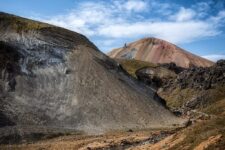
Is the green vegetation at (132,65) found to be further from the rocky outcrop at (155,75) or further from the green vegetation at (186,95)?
the green vegetation at (186,95)

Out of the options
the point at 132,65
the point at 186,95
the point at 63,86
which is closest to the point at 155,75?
the point at 132,65

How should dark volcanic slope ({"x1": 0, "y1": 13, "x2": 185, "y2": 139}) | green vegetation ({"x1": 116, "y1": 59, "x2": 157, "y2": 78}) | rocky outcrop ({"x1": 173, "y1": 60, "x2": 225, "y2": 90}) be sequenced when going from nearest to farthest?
1. dark volcanic slope ({"x1": 0, "y1": 13, "x2": 185, "y2": 139})
2. rocky outcrop ({"x1": 173, "y1": 60, "x2": 225, "y2": 90})
3. green vegetation ({"x1": 116, "y1": 59, "x2": 157, "y2": 78})

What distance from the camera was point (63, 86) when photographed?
243 ft

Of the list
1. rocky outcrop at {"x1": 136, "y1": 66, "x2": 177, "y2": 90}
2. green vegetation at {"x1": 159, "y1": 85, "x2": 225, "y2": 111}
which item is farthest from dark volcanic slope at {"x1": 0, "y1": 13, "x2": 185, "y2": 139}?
rocky outcrop at {"x1": 136, "y1": 66, "x2": 177, "y2": 90}

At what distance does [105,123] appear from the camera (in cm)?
6562

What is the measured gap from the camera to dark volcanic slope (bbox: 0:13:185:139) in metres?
65.8

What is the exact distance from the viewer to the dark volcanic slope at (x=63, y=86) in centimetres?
6575

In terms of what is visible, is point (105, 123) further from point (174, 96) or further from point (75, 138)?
point (174, 96)

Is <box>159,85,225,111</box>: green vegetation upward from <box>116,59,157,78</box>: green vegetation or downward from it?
downward

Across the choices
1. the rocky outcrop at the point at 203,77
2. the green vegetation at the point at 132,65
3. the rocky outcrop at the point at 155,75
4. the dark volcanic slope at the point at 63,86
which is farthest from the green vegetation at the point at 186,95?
the green vegetation at the point at 132,65

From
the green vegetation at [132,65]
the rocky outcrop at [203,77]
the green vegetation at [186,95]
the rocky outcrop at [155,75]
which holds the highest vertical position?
the green vegetation at [132,65]

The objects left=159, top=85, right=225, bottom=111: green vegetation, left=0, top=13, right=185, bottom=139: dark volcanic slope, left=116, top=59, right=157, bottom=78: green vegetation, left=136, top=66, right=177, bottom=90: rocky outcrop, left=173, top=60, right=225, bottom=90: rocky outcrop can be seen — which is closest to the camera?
left=0, top=13, right=185, bottom=139: dark volcanic slope

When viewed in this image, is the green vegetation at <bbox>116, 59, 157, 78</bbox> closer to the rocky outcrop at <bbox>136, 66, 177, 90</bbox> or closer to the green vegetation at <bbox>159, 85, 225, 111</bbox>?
the rocky outcrop at <bbox>136, 66, 177, 90</bbox>

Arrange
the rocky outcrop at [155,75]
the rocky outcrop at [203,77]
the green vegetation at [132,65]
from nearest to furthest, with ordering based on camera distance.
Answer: the rocky outcrop at [203,77] → the rocky outcrop at [155,75] → the green vegetation at [132,65]
